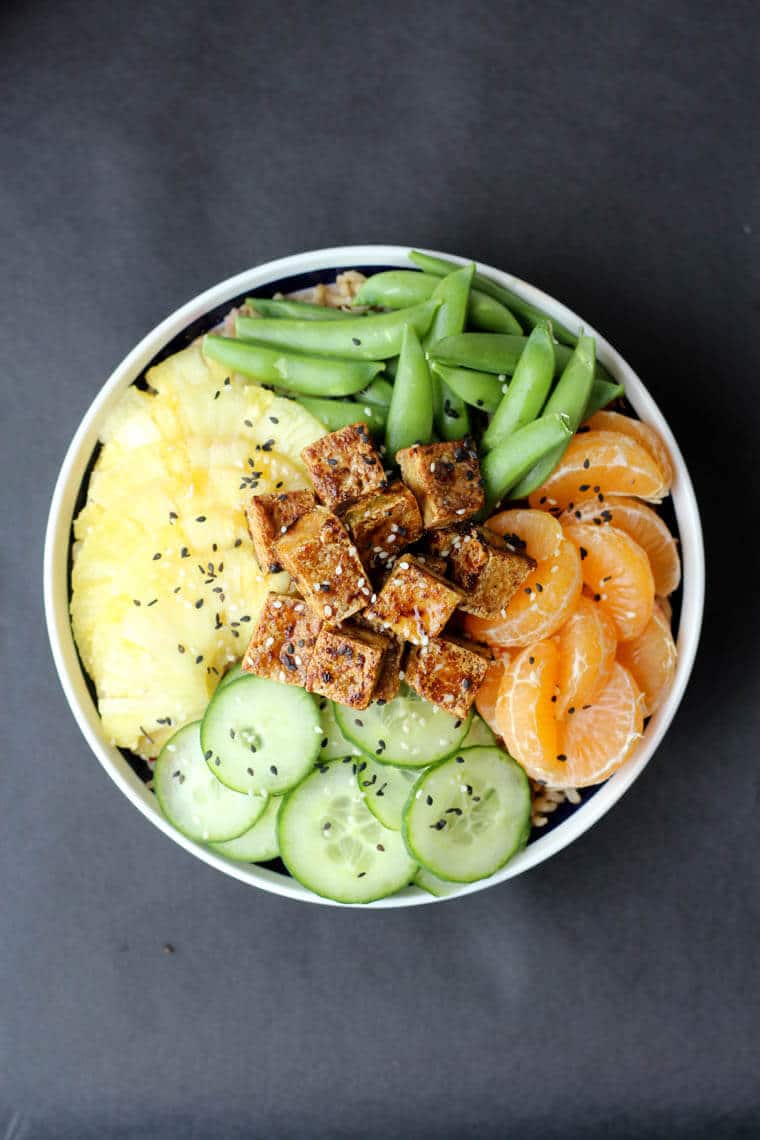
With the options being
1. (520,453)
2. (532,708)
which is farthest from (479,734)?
(520,453)

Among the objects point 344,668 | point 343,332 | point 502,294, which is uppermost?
point 502,294

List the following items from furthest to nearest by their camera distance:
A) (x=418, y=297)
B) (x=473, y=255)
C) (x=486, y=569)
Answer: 1. (x=473, y=255)
2. (x=418, y=297)
3. (x=486, y=569)

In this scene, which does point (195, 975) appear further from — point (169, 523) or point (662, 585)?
point (662, 585)

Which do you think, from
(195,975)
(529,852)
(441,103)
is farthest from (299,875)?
(441,103)

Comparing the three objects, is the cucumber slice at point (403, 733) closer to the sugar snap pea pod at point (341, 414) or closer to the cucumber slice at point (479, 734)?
the cucumber slice at point (479, 734)

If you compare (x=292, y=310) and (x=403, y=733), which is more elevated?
(x=292, y=310)

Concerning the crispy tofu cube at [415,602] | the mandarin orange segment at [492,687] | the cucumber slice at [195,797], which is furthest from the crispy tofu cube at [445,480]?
the cucumber slice at [195,797]

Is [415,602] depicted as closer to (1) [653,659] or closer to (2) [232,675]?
(2) [232,675]
